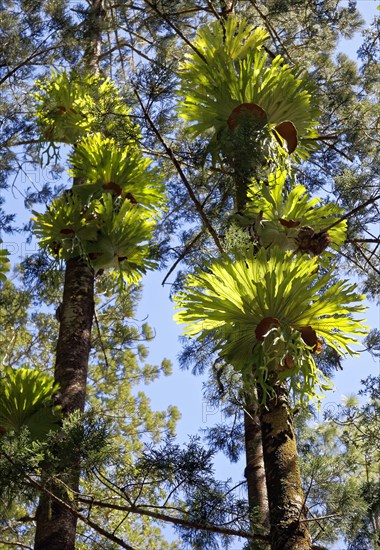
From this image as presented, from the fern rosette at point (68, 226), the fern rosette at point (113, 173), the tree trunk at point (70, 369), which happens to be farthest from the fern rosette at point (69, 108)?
the tree trunk at point (70, 369)

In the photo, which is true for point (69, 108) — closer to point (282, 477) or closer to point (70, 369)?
point (70, 369)

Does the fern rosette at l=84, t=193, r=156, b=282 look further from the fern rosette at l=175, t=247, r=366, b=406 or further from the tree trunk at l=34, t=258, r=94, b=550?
the fern rosette at l=175, t=247, r=366, b=406

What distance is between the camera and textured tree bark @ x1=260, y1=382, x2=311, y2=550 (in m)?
2.36

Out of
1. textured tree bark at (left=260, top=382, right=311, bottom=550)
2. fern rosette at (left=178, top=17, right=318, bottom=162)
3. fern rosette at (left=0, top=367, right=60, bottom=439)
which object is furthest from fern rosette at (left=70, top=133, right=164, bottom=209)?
textured tree bark at (left=260, top=382, right=311, bottom=550)

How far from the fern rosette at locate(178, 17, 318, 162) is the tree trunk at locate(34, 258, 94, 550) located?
0.98m

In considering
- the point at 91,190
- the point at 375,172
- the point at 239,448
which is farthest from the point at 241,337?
the point at 239,448

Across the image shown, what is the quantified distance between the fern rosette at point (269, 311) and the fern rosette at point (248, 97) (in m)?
0.83

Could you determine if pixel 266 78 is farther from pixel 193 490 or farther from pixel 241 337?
pixel 193 490

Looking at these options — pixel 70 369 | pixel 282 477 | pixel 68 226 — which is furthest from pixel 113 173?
pixel 282 477

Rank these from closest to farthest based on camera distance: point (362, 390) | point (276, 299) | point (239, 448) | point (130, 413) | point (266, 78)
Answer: point (276, 299) → point (266, 78) → point (362, 390) → point (239, 448) → point (130, 413)

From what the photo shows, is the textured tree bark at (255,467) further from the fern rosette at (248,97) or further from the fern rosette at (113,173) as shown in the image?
the fern rosette at (248,97)

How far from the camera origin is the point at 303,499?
246cm

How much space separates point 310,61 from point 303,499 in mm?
4919

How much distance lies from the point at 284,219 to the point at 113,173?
1312 mm
